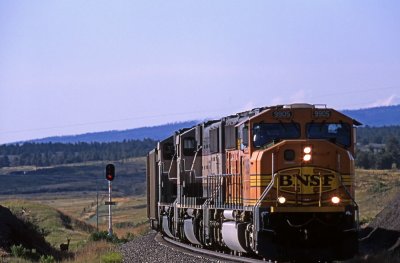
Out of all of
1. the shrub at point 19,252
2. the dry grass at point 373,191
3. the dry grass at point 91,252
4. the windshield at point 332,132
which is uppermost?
the windshield at point 332,132

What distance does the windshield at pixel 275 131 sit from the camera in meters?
22.9

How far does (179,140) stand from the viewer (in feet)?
112

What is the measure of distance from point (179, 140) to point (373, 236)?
351 inches

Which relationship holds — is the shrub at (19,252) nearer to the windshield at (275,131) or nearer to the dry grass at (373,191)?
the windshield at (275,131)

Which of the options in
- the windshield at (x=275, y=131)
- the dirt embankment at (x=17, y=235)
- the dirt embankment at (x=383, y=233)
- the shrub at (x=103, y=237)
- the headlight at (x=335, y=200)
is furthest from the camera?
the shrub at (x=103, y=237)

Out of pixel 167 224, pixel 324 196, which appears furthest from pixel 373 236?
pixel 167 224

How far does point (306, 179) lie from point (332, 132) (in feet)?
5.51

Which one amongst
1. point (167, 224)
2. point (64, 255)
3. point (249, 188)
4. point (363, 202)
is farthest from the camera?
point (363, 202)

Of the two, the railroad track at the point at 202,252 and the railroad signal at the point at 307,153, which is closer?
the railroad signal at the point at 307,153

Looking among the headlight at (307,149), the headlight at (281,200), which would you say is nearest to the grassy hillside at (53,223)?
the headlight at (281,200)

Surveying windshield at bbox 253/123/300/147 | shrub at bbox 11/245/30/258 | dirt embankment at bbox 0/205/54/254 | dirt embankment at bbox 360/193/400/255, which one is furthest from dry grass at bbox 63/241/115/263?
dirt embankment at bbox 360/193/400/255

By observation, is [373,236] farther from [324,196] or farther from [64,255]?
[64,255]

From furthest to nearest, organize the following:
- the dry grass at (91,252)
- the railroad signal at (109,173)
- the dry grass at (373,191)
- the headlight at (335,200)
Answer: the dry grass at (373,191), the railroad signal at (109,173), the dry grass at (91,252), the headlight at (335,200)

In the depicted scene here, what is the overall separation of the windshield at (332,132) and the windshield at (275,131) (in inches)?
13.2
